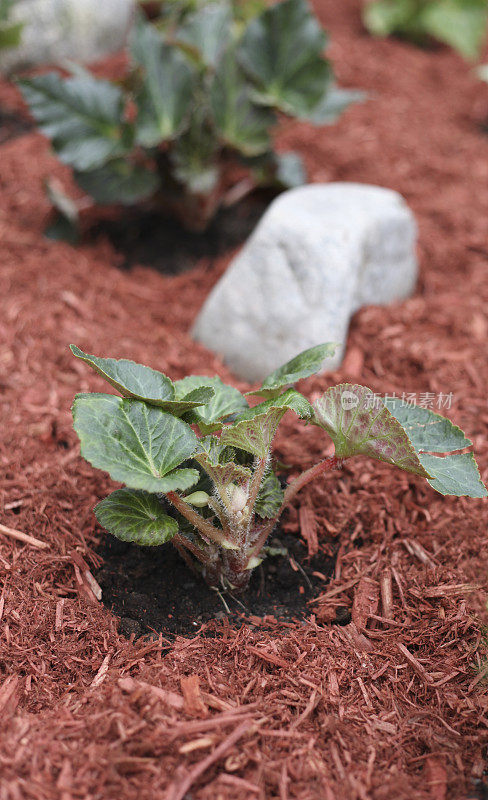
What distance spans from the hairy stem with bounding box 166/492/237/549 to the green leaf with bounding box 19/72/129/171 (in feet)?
6.46

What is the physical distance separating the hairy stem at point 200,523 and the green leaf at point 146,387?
8.4 inches

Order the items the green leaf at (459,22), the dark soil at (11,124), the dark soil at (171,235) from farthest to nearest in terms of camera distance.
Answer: the green leaf at (459,22) → the dark soil at (11,124) → the dark soil at (171,235)

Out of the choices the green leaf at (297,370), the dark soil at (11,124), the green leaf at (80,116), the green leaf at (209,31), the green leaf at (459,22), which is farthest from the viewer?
the green leaf at (459,22)

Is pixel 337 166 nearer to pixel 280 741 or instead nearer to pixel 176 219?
pixel 176 219

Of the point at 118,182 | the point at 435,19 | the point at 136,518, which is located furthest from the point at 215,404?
the point at 435,19

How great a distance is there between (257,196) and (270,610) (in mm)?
2350

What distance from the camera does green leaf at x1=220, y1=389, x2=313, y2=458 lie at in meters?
1.60

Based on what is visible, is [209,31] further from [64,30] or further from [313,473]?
[313,473]

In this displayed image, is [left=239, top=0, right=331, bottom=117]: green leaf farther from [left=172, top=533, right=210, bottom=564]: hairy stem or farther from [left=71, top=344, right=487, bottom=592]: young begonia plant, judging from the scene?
[left=172, top=533, right=210, bottom=564]: hairy stem

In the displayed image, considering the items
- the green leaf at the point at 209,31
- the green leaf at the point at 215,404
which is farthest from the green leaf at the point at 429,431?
the green leaf at the point at 209,31

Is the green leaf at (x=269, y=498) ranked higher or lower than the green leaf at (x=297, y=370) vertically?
lower

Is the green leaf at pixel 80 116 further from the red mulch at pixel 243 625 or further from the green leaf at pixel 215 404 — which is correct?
the green leaf at pixel 215 404

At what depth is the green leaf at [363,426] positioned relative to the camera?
5.35 ft

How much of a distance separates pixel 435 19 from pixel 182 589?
483 cm
